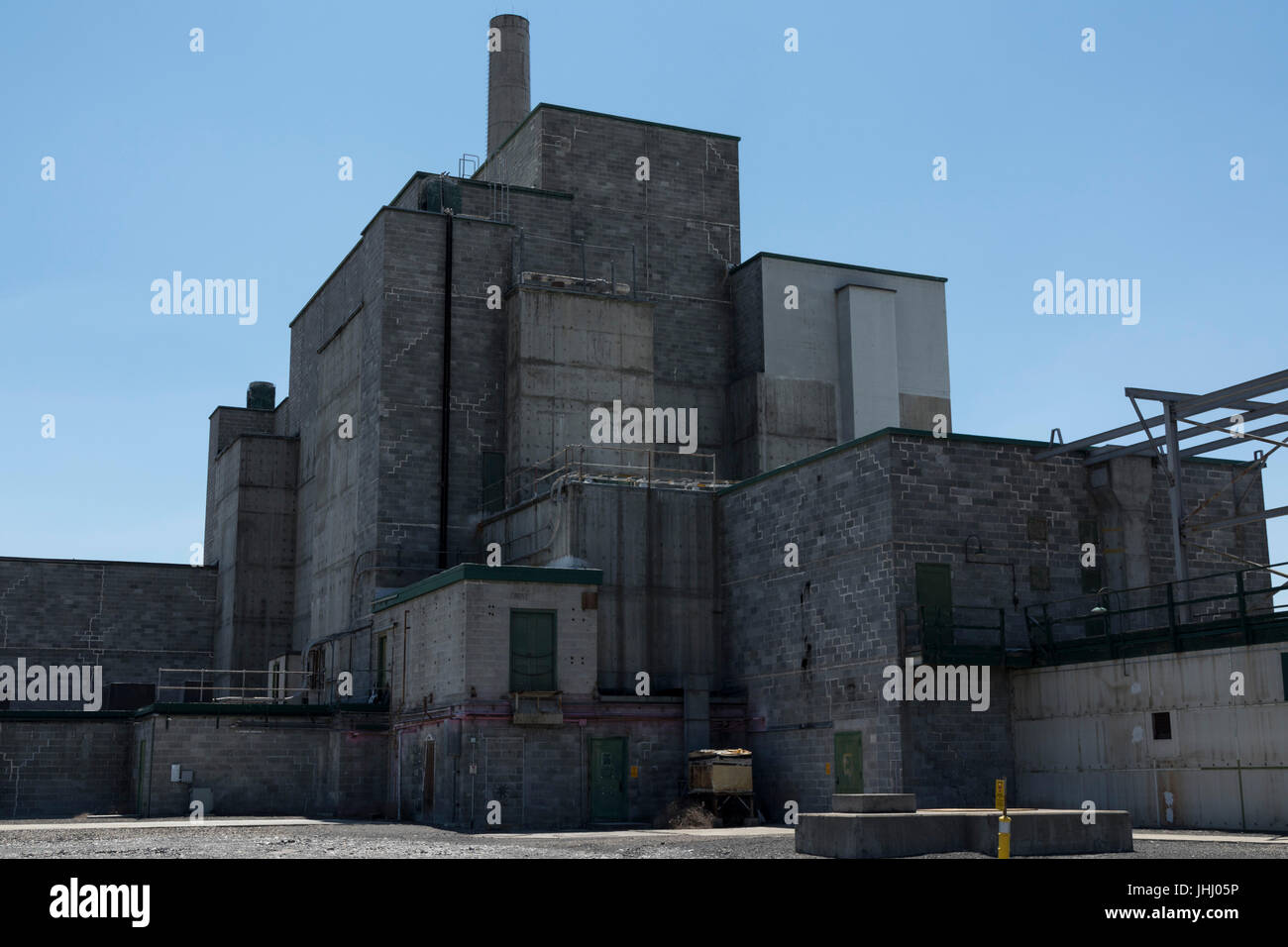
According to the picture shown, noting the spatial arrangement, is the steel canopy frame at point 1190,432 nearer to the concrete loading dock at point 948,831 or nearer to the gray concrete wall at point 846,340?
the concrete loading dock at point 948,831

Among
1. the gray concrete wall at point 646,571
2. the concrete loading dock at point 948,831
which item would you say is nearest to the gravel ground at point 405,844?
the concrete loading dock at point 948,831

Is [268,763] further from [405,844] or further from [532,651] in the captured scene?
[405,844]

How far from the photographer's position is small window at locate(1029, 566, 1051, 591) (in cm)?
3319

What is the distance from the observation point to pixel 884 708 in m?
31.3

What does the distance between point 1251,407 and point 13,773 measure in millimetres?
35547

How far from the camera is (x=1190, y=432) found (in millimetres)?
32125

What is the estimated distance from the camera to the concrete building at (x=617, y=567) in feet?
103

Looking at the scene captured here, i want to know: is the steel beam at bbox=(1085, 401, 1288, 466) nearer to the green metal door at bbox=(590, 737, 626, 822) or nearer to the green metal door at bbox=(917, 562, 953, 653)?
the green metal door at bbox=(917, 562, 953, 653)

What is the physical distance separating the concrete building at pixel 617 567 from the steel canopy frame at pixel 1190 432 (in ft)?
4.24

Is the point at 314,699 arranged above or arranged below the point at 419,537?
below

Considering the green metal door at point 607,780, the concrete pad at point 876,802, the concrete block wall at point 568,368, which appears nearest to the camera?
the concrete pad at point 876,802

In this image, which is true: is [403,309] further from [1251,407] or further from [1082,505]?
[1251,407]
